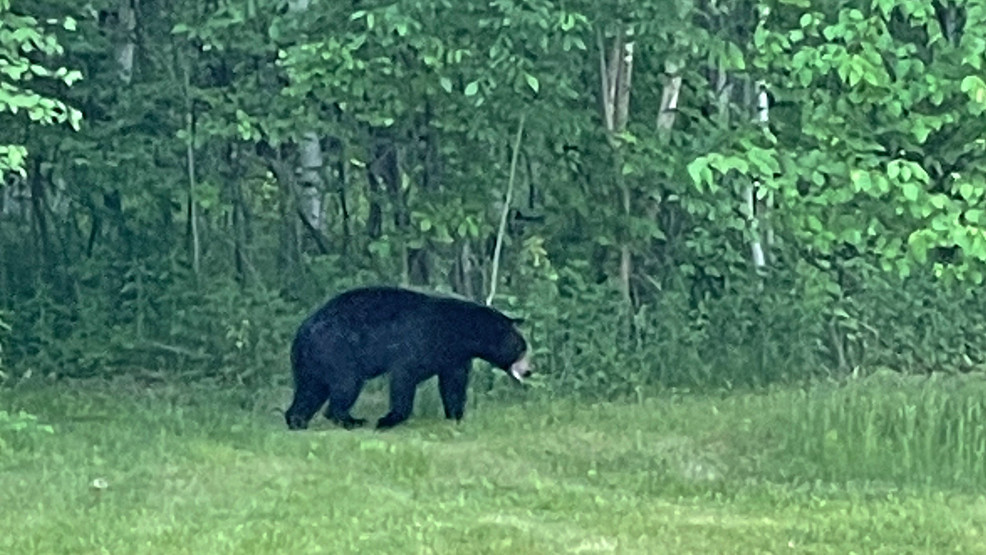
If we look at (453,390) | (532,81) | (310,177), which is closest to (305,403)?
(453,390)

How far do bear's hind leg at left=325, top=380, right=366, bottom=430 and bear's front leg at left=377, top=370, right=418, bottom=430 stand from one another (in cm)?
22

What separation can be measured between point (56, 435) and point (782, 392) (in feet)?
16.6

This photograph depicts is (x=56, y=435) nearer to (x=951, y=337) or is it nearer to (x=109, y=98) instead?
(x=109, y=98)

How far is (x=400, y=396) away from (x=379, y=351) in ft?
1.04

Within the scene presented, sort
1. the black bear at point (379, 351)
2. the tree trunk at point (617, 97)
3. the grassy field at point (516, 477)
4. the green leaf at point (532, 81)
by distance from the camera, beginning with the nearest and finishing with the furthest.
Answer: the grassy field at point (516, 477), the black bear at point (379, 351), the green leaf at point (532, 81), the tree trunk at point (617, 97)

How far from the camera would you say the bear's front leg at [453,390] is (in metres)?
11.8

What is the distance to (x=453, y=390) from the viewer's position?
11.8 m

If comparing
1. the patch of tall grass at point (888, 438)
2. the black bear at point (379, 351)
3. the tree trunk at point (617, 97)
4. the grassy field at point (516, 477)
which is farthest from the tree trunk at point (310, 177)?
the patch of tall grass at point (888, 438)

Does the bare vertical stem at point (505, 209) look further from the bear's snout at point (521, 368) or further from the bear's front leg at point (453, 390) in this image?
the bear's front leg at point (453, 390)

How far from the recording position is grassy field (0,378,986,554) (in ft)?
26.1

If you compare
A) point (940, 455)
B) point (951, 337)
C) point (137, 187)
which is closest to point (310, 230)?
point (137, 187)

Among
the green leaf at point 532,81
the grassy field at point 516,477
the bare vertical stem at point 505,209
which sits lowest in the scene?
the grassy field at point 516,477

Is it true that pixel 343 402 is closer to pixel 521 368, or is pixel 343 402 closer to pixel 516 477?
pixel 521 368

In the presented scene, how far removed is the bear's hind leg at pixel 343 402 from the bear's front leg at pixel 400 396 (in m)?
0.22
